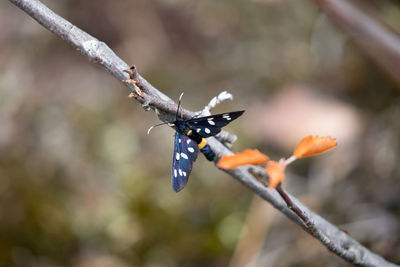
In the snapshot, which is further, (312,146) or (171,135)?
(171,135)

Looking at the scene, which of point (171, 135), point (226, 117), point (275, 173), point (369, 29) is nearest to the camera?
point (275, 173)

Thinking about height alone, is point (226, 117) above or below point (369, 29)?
below

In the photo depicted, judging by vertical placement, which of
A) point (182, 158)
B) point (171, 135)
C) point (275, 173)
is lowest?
point (275, 173)

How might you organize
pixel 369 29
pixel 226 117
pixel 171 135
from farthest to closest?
1. pixel 171 135
2. pixel 369 29
3. pixel 226 117

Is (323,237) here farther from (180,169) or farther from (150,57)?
(150,57)

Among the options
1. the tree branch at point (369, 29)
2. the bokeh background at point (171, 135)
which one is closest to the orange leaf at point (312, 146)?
the tree branch at point (369, 29)

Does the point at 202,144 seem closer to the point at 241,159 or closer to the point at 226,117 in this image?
the point at 226,117

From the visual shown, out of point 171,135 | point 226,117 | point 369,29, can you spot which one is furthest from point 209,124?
point 171,135

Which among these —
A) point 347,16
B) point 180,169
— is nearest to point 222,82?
point 347,16
